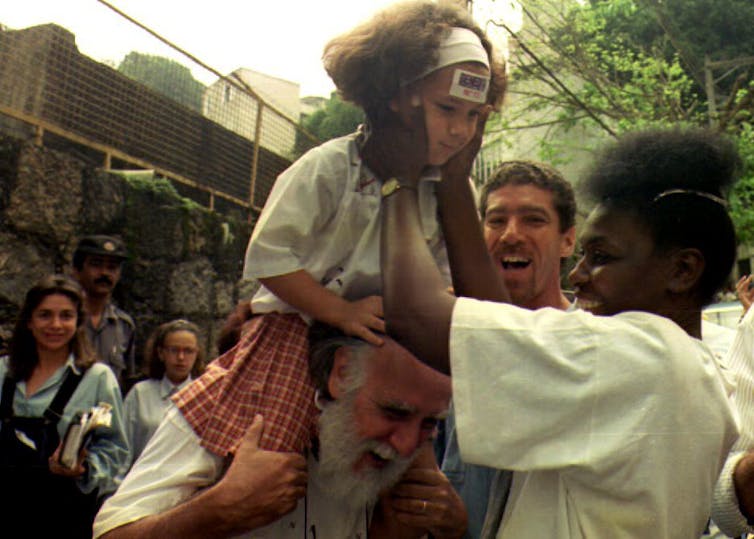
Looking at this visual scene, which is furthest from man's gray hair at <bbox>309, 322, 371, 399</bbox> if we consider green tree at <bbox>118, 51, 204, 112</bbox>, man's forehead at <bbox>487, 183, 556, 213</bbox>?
green tree at <bbox>118, 51, 204, 112</bbox>

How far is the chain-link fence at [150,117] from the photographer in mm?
6062

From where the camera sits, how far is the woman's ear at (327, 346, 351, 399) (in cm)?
232

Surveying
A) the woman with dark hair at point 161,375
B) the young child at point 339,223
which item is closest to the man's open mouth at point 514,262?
the young child at point 339,223

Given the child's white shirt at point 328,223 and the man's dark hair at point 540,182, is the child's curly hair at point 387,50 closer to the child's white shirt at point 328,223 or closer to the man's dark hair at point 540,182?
the child's white shirt at point 328,223

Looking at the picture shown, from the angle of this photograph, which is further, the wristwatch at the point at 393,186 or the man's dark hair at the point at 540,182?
the man's dark hair at the point at 540,182

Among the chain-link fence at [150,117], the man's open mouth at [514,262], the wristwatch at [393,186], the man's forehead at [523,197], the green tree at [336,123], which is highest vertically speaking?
the green tree at [336,123]

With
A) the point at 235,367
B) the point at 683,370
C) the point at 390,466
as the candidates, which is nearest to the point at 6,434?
the point at 235,367

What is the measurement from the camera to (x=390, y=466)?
2.29 meters

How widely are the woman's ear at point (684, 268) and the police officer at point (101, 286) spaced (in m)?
4.23

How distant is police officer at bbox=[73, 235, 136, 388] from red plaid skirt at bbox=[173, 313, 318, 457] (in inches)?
122

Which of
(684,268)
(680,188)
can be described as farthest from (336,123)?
(684,268)

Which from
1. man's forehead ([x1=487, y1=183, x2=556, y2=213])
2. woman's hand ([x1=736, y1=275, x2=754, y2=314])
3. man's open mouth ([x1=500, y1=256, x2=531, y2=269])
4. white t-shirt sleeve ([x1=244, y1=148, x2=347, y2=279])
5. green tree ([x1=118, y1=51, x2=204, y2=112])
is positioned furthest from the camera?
green tree ([x1=118, y1=51, x2=204, y2=112])

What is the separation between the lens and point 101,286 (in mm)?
5195

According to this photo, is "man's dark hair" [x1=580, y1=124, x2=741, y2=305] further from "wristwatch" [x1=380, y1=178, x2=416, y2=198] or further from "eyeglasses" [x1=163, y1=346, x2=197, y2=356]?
"eyeglasses" [x1=163, y1=346, x2=197, y2=356]
